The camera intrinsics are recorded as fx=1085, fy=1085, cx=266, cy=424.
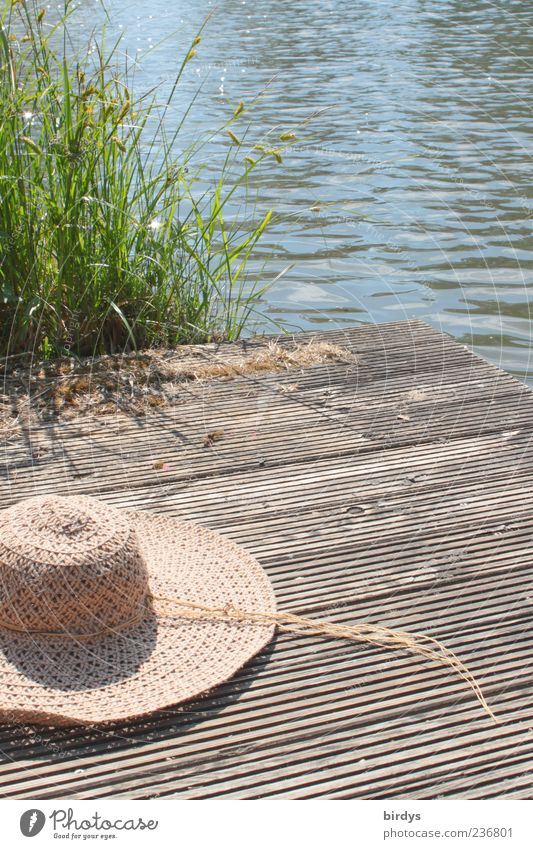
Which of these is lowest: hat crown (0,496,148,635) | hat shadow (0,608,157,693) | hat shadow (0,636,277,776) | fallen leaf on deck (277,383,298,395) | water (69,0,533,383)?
water (69,0,533,383)

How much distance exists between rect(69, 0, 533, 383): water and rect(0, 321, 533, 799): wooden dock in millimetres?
1141

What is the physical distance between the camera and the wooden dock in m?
1.72

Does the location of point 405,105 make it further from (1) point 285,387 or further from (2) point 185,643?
(2) point 185,643

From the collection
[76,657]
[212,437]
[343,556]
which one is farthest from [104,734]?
[212,437]

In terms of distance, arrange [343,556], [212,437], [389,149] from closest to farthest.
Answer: [343,556] < [212,437] < [389,149]

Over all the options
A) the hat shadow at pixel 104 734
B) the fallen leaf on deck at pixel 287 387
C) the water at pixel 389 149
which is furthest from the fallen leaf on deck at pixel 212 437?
the water at pixel 389 149

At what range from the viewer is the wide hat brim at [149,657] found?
181cm

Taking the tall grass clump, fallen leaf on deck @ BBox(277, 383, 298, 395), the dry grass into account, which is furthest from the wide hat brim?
the tall grass clump

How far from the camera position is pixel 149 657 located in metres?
1.96

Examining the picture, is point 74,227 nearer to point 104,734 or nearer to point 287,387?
point 287,387

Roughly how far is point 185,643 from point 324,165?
19.2 feet

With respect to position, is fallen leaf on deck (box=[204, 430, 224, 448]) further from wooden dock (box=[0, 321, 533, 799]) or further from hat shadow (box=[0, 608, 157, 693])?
hat shadow (box=[0, 608, 157, 693])

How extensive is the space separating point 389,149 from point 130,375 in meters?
4.74

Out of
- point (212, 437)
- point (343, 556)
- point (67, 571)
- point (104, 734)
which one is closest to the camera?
point (104, 734)
